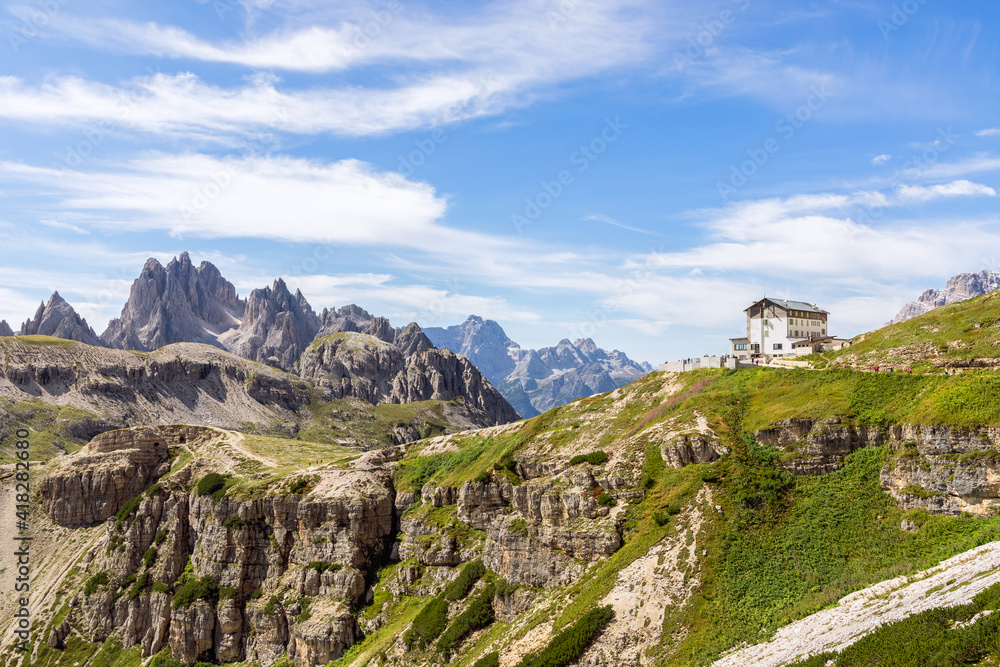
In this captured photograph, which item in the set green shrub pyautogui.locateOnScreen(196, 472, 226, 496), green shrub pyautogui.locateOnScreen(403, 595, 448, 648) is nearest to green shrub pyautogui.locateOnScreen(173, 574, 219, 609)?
green shrub pyautogui.locateOnScreen(196, 472, 226, 496)

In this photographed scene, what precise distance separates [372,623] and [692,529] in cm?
5789

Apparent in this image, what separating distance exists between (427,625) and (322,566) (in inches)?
1249

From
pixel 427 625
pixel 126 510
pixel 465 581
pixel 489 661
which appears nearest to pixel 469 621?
pixel 427 625

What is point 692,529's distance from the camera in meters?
69.3

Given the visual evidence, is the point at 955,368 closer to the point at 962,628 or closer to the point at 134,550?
the point at 962,628

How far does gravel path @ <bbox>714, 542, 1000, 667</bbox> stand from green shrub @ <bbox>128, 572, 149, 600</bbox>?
4933 inches

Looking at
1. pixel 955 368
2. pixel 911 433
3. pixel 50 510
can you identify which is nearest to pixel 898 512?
pixel 911 433

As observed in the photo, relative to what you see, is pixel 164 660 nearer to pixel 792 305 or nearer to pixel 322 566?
pixel 322 566

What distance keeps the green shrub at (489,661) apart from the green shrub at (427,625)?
14244 mm

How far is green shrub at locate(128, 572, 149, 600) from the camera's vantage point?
13112 cm

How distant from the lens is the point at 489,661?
232ft

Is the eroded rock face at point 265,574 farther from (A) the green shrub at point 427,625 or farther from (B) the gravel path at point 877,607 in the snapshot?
(B) the gravel path at point 877,607

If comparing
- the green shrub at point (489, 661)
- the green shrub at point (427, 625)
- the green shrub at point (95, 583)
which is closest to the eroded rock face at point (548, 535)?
the green shrub at point (427, 625)

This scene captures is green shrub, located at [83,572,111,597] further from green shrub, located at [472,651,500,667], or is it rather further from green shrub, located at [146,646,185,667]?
green shrub, located at [472,651,500,667]
